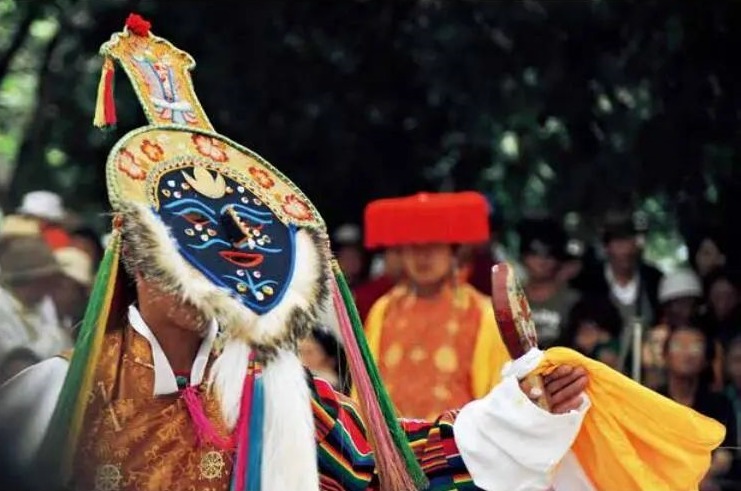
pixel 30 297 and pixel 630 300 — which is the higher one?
pixel 630 300

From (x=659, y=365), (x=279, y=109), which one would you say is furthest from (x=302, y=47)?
(x=659, y=365)

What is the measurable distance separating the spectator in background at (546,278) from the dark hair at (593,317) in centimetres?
7

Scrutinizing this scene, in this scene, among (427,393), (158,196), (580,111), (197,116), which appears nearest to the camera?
(158,196)

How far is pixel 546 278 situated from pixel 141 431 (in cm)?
513

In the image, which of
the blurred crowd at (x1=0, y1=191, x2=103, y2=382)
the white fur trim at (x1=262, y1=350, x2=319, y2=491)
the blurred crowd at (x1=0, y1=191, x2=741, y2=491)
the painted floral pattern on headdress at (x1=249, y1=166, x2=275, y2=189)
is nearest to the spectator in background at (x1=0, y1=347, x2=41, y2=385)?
the blurred crowd at (x1=0, y1=191, x2=103, y2=382)

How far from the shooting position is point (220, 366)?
12.2 feet

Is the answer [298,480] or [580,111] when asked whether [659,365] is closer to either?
[580,111]

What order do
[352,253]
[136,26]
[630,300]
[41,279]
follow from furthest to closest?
[352,253], [630,300], [41,279], [136,26]

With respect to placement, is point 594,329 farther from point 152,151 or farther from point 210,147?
point 152,151

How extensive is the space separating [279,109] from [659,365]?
291 cm

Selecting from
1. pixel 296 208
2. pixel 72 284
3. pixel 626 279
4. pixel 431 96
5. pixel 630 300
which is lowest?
pixel 296 208

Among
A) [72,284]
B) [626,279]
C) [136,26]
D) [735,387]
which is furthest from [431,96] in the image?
[136,26]

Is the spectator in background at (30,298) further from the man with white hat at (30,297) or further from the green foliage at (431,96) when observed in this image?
the green foliage at (431,96)

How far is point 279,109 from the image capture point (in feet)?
31.9
